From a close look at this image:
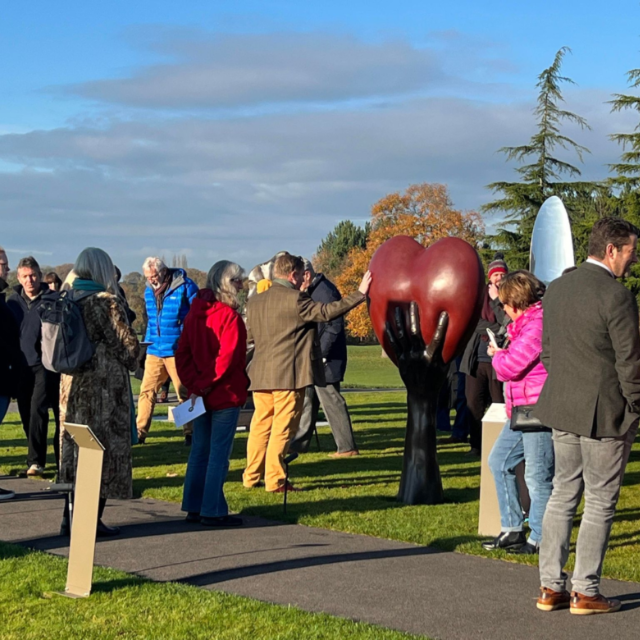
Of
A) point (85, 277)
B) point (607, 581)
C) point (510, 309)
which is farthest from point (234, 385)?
point (607, 581)

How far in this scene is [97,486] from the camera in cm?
567

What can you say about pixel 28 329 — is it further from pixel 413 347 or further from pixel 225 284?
pixel 413 347

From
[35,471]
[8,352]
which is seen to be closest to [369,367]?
[35,471]

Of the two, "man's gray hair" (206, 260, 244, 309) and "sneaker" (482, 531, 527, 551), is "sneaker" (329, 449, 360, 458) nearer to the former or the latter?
"man's gray hair" (206, 260, 244, 309)

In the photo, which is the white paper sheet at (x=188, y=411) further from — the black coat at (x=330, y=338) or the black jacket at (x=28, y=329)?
the black coat at (x=330, y=338)

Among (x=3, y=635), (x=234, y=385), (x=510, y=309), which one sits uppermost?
(x=510, y=309)

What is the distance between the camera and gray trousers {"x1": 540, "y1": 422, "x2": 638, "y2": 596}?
5.55 m

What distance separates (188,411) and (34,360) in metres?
3.33

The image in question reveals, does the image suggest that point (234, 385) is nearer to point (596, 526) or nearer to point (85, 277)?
point (85, 277)

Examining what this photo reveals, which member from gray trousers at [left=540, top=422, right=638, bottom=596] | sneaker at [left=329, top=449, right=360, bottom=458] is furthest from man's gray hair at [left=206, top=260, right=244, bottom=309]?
sneaker at [left=329, top=449, right=360, bottom=458]

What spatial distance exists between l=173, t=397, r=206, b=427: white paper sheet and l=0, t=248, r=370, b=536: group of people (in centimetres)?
11

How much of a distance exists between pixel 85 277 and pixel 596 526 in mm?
4022

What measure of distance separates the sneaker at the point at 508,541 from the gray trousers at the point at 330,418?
4.62 m

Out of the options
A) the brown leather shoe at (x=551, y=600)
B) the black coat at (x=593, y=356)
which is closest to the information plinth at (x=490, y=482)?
the brown leather shoe at (x=551, y=600)
